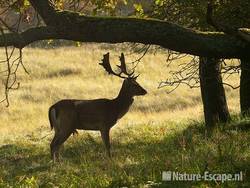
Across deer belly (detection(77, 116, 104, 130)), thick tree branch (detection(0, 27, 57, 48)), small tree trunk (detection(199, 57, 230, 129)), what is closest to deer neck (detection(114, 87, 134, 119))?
deer belly (detection(77, 116, 104, 130))

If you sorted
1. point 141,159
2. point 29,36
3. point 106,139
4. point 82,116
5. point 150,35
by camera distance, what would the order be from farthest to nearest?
1. point 82,116
2. point 106,139
3. point 141,159
4. point 29,36
5. point 150,35

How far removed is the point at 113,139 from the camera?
1412 centimetres

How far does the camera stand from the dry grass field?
303 inches

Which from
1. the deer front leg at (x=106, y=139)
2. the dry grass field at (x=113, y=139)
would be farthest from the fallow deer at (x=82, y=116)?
the dry grass field at (x=113, y=139)

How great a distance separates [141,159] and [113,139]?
4.98 metres

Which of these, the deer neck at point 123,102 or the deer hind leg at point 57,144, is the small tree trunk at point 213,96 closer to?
the deer neck at point 123,102

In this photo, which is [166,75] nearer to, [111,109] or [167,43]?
[111,109]

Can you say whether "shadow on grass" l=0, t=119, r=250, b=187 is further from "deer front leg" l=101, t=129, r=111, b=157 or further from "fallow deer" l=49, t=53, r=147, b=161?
"fallow deer" l=49, t=53, r=147, b=161

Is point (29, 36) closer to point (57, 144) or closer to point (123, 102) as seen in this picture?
point (57, 144)

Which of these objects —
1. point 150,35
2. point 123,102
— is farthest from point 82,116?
point 150,35

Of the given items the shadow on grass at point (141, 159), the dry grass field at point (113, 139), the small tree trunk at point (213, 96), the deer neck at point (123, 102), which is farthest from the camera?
the small tree trunk at point (213, 96)

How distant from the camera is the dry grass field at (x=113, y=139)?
769 centimetres

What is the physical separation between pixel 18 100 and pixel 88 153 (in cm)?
1436

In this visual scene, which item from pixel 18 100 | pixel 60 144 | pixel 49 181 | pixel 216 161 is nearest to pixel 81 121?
pixel 60 144
